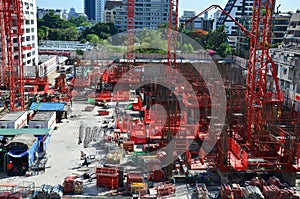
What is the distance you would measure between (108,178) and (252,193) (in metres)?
3.86

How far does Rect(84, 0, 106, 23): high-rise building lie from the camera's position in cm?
13075

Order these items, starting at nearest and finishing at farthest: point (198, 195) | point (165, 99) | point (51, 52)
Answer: point (198, 195) → point (165, 99) → point (51, 52)

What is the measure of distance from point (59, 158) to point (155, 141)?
3703 millimetres

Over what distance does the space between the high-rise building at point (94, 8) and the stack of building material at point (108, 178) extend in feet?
404

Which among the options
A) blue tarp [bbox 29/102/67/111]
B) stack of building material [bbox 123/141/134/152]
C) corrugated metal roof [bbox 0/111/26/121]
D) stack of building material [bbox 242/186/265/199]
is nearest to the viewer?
stack of building material [bbox 242/186/265/199]

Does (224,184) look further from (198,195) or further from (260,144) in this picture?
(260,144)

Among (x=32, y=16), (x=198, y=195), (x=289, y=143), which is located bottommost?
(x=198, y=195)

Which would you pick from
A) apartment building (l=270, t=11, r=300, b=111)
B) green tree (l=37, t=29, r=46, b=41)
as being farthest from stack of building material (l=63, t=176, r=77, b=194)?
green tree (l=37, t=29, r=46, b=41)

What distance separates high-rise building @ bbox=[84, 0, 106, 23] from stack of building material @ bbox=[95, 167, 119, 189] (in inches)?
4853

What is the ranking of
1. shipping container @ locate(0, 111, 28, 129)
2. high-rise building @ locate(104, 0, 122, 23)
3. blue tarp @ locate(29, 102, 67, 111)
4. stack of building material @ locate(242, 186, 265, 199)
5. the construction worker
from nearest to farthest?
stack of building material @ locate(242, 186, 265, 199) → the construction worker → shipping container @ locate(0, 111, 28, 129) → blue tarp @ locate(29, 102, 67, 111) → high-rise building @ locate(104, 0, 122, 23)

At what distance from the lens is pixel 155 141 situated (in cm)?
1447

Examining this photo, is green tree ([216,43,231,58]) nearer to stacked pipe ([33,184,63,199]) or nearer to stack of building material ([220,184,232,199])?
stack of building material ([220,184,232,199])

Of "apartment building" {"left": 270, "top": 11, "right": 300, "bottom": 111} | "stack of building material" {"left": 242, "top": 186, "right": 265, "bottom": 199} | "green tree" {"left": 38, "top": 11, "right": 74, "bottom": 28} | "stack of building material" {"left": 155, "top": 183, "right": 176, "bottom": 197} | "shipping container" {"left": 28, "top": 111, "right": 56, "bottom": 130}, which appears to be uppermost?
"green tree" {"left": 38, "top": 11, "right": 74, "bottom": 28}

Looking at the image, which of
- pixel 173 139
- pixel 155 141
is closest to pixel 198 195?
pixel 173 139
